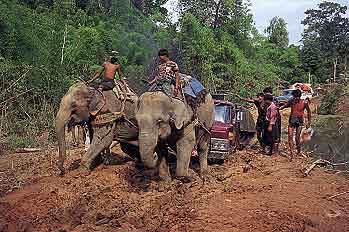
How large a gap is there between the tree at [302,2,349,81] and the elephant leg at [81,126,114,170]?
155ft

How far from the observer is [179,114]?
975 cm

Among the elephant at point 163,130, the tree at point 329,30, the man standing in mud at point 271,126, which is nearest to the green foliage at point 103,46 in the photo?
the elephant at point 163,130

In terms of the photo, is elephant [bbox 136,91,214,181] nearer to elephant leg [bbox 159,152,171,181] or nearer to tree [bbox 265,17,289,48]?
elephant leg [bbox 159,152,171,181]

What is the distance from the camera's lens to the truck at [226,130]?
12898 millimetres

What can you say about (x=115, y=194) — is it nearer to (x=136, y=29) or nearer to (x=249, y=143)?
(x=249, y=143)

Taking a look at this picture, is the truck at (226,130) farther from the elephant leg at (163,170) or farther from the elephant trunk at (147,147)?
the elephant trunk at (147,147)

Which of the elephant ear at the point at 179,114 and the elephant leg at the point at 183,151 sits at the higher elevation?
the elephant ear at the point at 179,114

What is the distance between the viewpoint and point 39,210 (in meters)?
8.59

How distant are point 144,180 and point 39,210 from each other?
271 centimetres

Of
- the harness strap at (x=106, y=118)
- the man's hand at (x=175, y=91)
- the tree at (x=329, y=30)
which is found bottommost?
the harness strap at (x=106, y=118)

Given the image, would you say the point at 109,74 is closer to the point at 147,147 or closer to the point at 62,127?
the point at 62,127

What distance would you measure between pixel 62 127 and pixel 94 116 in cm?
86

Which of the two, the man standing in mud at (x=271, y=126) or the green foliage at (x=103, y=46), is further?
the green foliage at (x=103, y=46)

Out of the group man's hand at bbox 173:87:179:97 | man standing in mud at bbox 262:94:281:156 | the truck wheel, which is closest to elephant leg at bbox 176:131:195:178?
man's hand at bbox 173:87:179:97
